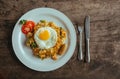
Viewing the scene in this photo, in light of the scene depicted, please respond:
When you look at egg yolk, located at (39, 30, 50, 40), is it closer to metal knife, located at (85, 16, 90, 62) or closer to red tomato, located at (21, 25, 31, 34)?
red tomato, located at (21, 25, 31, 34)

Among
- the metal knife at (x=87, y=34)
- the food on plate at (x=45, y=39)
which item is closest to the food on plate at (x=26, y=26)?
the food on plate at (x=45, y=39)

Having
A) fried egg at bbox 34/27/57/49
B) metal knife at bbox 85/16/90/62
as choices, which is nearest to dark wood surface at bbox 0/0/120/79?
metal knife at bbox 85/16/90/62

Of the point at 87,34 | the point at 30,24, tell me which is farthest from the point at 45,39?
the point at 87,34

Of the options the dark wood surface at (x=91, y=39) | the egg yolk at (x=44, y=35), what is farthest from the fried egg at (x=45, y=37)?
the dark wood surface at (x=91, y=39)

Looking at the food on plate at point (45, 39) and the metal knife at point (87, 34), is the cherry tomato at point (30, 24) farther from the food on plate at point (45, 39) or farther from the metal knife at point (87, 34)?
the metal knife at point (87, 34)

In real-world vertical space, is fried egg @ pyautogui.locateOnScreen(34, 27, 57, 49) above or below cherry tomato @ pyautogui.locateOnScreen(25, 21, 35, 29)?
below

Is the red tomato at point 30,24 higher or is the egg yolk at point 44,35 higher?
the red tomato at point 30,24

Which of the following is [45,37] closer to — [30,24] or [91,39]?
[30,24]
